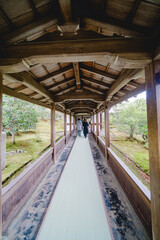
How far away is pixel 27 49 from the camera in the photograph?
131cm

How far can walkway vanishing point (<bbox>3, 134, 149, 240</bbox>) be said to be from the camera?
1579 millimetres

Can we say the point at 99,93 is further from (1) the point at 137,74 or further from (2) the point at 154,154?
(2) the point at 154,154

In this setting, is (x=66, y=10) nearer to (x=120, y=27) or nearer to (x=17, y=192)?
(x=120, y=27)

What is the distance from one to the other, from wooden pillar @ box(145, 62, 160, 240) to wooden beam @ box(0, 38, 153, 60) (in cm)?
25

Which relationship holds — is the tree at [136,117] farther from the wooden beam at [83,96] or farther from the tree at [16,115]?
the tree at [16,115]

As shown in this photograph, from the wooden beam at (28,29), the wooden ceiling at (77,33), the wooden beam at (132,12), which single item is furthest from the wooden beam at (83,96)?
the wooden beam at (132,12)

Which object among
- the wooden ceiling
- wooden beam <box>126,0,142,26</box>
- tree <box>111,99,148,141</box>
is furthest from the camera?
tree <box>111,99,148,141</box>

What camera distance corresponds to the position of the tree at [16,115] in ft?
16.9

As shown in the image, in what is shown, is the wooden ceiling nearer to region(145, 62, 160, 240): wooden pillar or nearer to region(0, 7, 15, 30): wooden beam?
region(0, 7, 15, 30): wooden beam

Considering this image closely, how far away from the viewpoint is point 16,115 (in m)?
5.37

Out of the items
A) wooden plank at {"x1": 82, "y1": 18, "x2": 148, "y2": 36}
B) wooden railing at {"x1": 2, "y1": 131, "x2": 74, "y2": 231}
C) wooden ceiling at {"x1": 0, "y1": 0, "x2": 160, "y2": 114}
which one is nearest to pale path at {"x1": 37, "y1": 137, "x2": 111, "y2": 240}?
wooden railing at {"x1": 2, "y1": 131, "x2": 74, "y2": 231}

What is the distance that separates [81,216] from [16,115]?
5.46m

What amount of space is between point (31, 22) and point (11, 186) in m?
2.65

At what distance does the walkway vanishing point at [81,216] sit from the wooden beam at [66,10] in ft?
10.2
